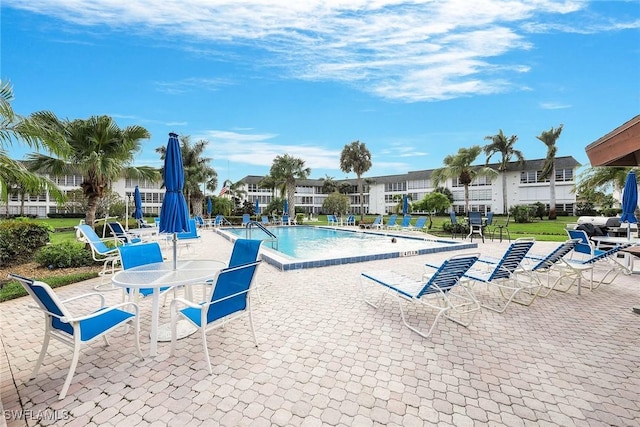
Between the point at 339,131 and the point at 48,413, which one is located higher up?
the point at 339,131

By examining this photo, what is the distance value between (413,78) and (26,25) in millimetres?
14495

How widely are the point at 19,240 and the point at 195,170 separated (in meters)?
20.4

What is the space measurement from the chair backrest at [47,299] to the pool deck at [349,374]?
55 cm

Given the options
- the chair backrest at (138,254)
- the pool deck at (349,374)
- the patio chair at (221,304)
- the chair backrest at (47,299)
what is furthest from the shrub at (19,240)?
the patio chair at (221,304)

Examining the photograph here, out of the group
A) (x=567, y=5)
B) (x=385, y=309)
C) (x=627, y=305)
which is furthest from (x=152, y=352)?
(x=567, y=5)

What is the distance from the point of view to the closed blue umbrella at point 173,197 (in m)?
4.18

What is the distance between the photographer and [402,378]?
2.77 metres

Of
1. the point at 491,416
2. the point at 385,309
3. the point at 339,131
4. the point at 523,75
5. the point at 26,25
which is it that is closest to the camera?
the point at 491,416

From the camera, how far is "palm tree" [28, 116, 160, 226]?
9523mm

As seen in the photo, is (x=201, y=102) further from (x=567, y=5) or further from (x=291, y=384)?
(x=291, y=384)

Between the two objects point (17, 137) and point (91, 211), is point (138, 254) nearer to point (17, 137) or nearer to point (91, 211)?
point (17, 137)

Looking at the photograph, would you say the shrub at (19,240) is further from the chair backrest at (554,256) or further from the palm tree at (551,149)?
the palm tree at (551,149)

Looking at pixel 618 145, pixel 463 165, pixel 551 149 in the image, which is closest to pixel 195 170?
pixel 463 165

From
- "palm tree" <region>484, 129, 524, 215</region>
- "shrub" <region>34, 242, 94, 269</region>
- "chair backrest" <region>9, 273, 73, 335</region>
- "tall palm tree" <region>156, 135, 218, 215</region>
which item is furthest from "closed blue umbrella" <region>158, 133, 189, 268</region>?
"palm tree" <region>484, 129, 524, 215</region>
